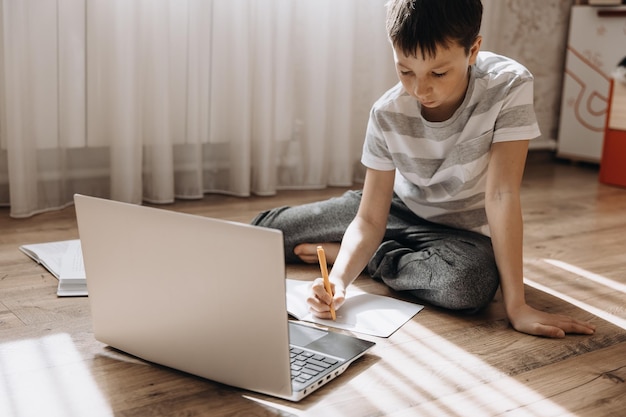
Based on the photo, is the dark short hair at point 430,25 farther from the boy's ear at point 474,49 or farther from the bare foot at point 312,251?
the bare foot at point 312,251

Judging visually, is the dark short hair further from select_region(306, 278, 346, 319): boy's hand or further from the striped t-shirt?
select_region(306, 278, 346, 319): boy's hand

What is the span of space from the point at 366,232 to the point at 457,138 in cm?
23

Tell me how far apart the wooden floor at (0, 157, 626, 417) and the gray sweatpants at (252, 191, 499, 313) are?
0.04 metres

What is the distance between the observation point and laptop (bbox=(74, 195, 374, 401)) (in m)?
0.89

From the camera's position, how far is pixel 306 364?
1052mm

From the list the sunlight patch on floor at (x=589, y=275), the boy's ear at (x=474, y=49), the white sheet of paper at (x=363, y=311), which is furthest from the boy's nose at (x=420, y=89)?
the sunlight patch on floor at (x=589, y=275)

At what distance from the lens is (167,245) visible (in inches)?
37.4

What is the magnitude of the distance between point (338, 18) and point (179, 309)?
1.57m

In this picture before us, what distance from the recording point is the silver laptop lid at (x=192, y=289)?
89 cm

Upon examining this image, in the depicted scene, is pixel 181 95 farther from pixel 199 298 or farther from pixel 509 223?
pixel 199 298

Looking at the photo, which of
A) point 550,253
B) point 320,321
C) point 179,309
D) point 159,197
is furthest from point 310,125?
point 179,309

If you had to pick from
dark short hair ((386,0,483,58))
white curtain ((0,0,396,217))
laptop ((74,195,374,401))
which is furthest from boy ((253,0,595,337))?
white curtain ((0,0,396,217))

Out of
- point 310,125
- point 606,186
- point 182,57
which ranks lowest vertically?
point 606,186

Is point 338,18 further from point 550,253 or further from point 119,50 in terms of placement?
point 550,253
